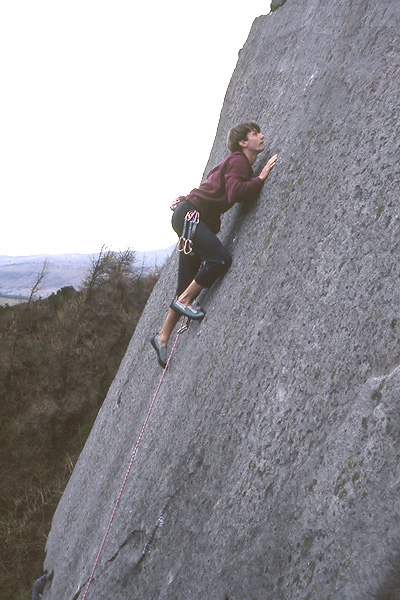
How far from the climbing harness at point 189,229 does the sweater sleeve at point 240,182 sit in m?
0.45

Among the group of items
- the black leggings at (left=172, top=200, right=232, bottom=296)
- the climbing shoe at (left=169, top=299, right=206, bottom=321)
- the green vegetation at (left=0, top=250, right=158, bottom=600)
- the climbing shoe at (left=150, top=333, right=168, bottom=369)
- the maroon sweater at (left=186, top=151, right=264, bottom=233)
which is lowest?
the green vegetation at (left=0, top=250, right=158, bottom=600)

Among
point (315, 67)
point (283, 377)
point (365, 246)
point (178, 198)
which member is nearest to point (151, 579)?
point (283, 377)

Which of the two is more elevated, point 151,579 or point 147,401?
point 147,401

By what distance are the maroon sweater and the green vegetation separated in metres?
13.5

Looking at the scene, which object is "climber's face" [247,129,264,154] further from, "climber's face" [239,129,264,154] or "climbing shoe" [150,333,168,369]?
"climbing shoe" [150,333,168,369]

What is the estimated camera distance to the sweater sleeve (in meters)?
4.57

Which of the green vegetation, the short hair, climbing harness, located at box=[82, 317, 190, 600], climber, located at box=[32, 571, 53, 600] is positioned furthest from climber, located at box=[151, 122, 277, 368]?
the green vegetation

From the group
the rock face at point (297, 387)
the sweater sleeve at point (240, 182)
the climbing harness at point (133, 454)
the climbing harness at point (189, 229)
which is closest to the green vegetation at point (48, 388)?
the climbing harness at point (133, 454)

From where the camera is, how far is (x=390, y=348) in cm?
258

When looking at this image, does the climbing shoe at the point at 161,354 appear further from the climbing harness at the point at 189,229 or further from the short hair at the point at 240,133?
the short hair at the point at 240,133

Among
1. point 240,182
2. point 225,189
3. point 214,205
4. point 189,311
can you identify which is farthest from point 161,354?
point 240,182

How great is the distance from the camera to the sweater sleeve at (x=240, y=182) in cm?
457

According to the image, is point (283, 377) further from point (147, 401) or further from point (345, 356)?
point (147, 401)

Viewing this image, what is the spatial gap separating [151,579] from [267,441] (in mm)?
1696
